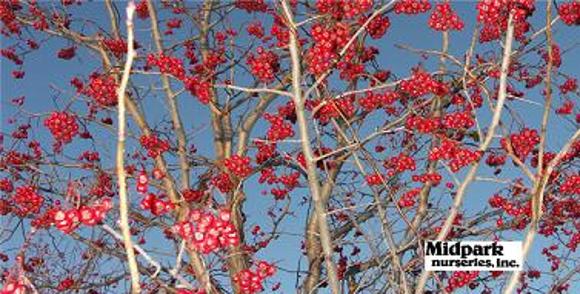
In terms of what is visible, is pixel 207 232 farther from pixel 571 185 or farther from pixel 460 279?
pixel 571 185

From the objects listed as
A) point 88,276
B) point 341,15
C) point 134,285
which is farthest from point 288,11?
point 88,276

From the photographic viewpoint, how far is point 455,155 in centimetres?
597

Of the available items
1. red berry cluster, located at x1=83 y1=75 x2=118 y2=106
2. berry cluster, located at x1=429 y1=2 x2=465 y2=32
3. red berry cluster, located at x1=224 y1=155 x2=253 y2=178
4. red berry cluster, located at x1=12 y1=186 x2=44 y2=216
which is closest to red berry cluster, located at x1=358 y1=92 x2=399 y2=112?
red berry cluster, located at x1=224 y1=155 x2=253 y2=178

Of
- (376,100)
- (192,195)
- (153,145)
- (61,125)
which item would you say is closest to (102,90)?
(61,125)

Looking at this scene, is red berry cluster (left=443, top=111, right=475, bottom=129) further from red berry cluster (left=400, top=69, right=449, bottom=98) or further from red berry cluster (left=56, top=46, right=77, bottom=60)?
red berry cluster (left=56, top=46, right=77, bottom=60)

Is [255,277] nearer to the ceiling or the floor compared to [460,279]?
nearer to the floor

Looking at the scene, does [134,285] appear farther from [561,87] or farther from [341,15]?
[561,87]

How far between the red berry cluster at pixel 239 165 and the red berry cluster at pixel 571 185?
9.20 feet

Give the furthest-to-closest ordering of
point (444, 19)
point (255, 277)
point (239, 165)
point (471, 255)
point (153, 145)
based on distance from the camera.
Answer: point (153, 145) → point (239, 165) → point (471, 255) → point (444, 19) → point (255, 277)

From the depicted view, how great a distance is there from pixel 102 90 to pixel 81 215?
4.92 meters

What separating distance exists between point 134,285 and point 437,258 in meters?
3.29

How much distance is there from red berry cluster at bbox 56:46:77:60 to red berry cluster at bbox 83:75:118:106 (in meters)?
1.14

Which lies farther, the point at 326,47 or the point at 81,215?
the point at 326,47

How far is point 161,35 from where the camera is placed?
29.7ft
